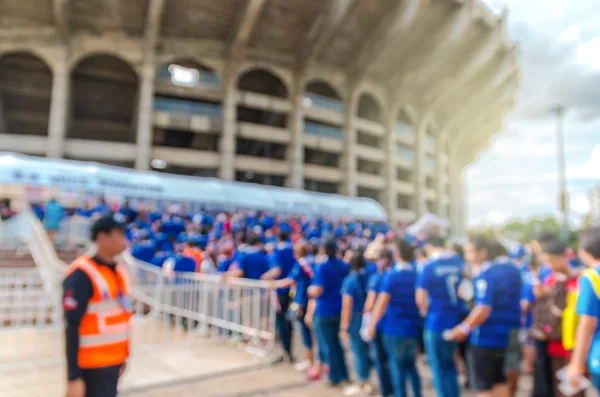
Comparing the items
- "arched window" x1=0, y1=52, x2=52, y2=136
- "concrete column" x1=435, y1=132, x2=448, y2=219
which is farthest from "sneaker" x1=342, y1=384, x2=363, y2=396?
"concrete column" x1=435, y1=132, x2=448, y2=219

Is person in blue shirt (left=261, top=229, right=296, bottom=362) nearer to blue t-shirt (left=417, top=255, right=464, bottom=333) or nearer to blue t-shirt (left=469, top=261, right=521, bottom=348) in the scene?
blue t-shirt (left=417, top=255, right=464, bottom=333)

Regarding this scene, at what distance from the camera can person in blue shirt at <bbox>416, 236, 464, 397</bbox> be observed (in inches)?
157

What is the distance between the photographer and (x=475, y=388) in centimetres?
385

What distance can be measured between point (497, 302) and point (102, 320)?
3224mm

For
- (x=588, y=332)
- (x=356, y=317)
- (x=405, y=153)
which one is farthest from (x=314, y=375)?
(x=405, y=153)

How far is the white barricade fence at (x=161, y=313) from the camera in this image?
21.2 ft

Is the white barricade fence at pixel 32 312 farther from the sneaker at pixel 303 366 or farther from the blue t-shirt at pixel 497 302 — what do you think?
the blue t-shirt at pixel 497 302

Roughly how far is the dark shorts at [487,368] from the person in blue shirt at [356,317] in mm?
1488

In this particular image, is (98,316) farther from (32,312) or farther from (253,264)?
(32,312)

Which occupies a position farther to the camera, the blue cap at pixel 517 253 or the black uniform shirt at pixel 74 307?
the blue cap at pixel 517 253

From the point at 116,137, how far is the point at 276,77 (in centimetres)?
1518

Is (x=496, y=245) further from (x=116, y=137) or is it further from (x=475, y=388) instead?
(x=116, y=137)

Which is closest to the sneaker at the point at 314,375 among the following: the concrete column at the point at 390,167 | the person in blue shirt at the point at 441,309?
the person in blue shirt at the point at 441,309

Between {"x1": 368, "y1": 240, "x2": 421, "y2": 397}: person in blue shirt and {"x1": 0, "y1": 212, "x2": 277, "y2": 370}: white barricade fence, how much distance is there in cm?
252
